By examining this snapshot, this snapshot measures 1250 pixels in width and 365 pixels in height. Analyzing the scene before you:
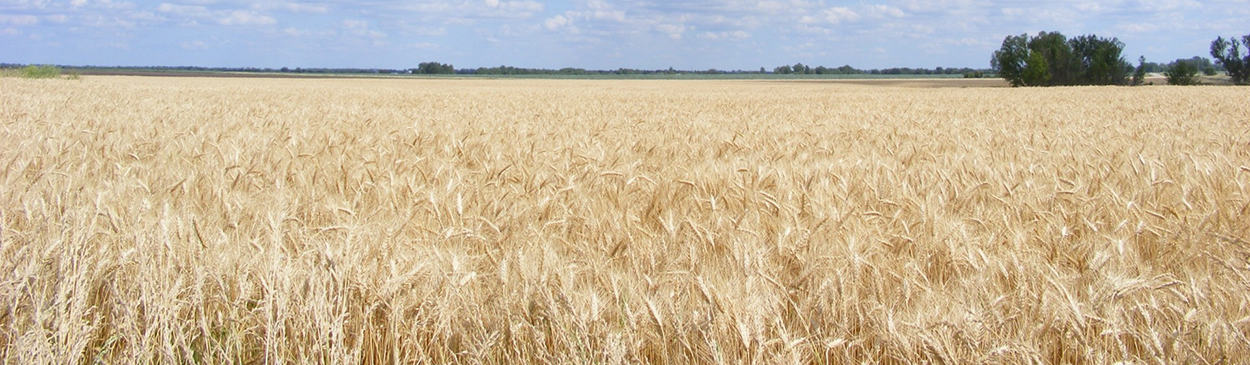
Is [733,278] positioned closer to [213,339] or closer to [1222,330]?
[1222,330]

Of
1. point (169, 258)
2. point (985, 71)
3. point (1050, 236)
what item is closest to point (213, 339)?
point (169, 258)

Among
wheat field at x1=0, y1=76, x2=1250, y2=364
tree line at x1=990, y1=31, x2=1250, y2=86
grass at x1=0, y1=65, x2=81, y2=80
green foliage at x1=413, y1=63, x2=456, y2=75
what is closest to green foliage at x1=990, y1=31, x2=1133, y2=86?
tree line at x1=990, y1=31, x2=1250, y2=86

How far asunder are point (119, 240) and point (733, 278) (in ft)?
5.36

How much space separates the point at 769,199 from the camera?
9.76ft

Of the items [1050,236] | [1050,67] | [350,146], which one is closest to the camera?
A: [1050,236]

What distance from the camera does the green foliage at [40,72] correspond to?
1469 inches

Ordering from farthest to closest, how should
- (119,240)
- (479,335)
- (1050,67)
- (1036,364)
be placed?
(1050,67)
(119,240)
(479,335)
(1036,364)

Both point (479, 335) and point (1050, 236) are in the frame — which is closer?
point (479, 335)

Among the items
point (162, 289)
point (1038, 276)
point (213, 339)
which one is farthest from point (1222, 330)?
point (162, 289)

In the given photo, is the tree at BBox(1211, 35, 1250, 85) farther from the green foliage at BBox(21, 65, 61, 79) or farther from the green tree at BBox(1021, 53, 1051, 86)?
the green foliage at BBox(21, 65, 61, 79)

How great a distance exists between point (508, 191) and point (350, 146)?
255cm

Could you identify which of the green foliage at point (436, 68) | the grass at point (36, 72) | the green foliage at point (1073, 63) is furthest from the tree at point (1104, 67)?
the green foliage at point (436, 68)

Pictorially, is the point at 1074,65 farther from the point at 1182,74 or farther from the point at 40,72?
the point at 40,72

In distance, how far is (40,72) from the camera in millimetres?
38531
